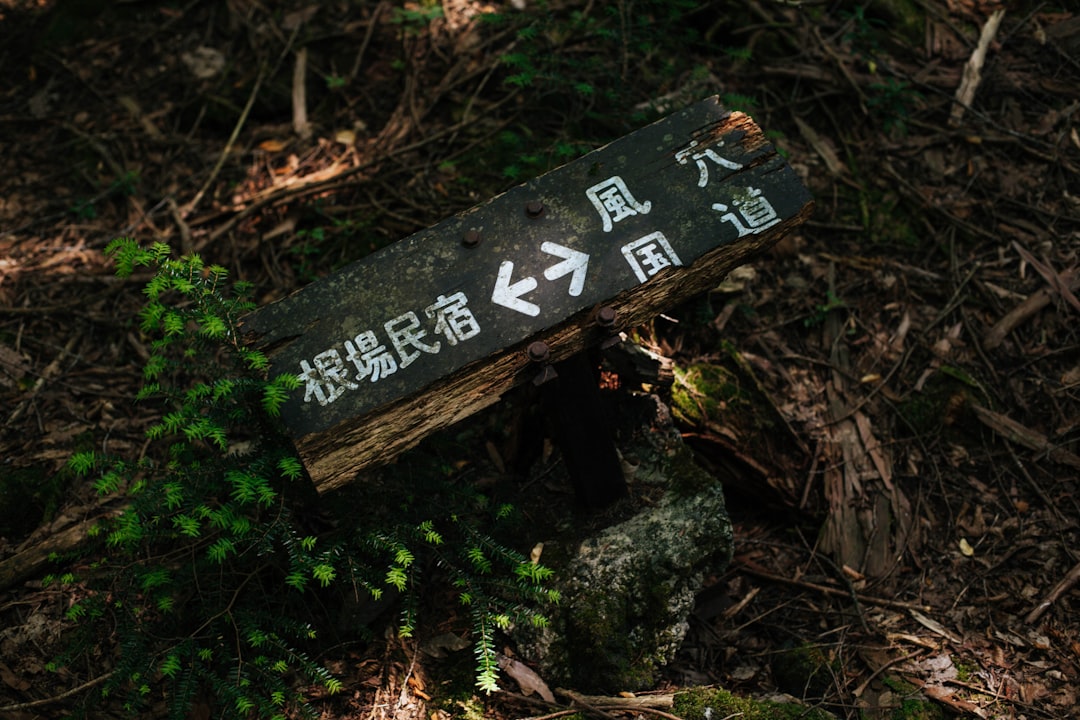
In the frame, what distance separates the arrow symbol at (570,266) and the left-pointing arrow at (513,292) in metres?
0.08

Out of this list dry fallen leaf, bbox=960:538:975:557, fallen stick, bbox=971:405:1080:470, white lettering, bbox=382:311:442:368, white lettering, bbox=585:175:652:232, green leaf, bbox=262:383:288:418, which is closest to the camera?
green leaf, bbox=262:383:288:418

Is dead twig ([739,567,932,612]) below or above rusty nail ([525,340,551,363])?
below

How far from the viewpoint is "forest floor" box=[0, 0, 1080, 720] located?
3547 mm

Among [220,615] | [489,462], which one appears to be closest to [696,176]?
[489,462]

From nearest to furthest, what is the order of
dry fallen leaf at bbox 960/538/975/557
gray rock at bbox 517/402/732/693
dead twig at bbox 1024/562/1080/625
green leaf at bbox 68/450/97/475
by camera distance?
green leaf at bbox 68/450/97/475, gray rock at bbox 517/402/732/693, dead twig at bbox 1024/562/1080/625, dry fallen leaf at bbox 960/538/975/557

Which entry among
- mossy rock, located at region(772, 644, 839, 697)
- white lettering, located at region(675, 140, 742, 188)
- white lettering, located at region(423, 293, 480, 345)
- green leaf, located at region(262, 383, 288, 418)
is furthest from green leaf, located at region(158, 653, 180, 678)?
white lettering, located at region(675, 140, 742, 188)

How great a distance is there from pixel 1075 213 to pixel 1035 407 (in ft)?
4.45

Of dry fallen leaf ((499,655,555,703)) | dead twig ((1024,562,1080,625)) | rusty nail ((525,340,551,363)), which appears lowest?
dead twig ((1024,562,1080,625))

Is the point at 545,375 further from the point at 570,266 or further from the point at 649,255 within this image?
the point at 649,255

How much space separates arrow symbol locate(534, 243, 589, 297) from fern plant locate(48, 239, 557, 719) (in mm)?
1029

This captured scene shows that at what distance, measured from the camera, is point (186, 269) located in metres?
2.79

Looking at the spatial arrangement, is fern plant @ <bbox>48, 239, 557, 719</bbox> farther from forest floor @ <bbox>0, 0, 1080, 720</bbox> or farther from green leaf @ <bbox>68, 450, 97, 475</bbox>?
forest floor @ <bbox>0, 0, 1080, 720</bbox>

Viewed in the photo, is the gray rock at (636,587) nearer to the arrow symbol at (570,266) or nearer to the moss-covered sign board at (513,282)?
the moss-covered sign board at (513,282)

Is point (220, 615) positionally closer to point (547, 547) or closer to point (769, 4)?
point (547, 547)
